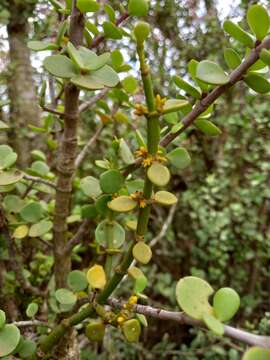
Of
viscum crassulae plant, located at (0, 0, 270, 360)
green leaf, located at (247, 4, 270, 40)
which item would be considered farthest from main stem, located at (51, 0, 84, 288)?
green leaf, located at (247, 4, 270, 40)

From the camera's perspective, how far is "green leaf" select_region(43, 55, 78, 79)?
15.8 inches

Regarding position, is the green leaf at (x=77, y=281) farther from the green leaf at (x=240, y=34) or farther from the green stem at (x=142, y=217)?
the green leaf at (x=240, y=34)

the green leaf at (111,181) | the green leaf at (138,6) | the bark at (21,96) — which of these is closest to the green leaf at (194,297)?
the green leaf at (111,181)

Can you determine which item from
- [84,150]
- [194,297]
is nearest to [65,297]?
[194,297]

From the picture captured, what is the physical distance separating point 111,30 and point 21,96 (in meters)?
0.56

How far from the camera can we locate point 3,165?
0.51 meters

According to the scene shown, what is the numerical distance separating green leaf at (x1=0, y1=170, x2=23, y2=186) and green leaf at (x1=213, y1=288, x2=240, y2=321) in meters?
0.26

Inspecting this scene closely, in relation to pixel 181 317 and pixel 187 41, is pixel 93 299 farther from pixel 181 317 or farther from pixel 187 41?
pixel 187 41

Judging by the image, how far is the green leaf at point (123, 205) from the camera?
1.34ft

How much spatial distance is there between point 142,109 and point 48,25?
0.61m

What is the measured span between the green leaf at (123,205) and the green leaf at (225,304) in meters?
0.12

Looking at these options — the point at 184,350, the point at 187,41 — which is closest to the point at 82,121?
the point at 187,41

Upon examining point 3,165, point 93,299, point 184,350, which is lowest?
point 184,350

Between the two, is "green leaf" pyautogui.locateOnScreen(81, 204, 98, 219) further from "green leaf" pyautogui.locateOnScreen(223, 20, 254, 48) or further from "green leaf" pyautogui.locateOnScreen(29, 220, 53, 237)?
"green leaf" pyautogui.locateOnScreen(223, 20, 254, 48)
